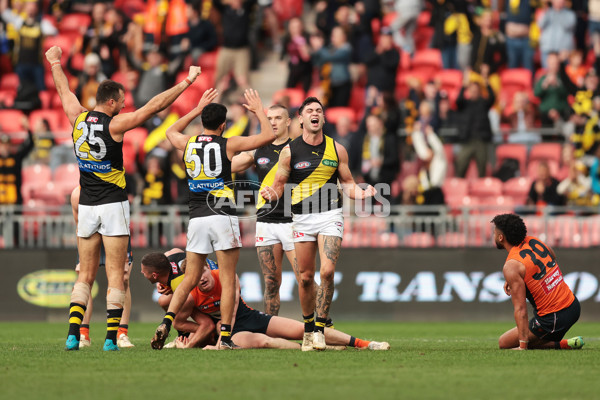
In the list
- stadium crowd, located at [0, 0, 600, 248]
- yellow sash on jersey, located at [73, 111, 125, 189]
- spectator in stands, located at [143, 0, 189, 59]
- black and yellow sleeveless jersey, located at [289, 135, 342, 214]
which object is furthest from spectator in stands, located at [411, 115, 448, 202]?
yellow sash on jersey, located at [73, 111, 125, 189]

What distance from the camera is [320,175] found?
1067 cm

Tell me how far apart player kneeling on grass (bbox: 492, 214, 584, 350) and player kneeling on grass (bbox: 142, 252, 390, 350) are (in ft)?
4.87

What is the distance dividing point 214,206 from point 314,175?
1.12 meters

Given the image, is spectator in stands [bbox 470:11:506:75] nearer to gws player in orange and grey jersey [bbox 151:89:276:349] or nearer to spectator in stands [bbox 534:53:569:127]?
spectator in stands [bbox 534:53:569:127]

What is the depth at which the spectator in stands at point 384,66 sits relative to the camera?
21.6 m

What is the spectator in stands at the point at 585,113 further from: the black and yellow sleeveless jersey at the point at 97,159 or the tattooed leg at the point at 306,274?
the black and yellow sleeveless jersey at the point at 97,159

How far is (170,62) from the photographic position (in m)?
23.9

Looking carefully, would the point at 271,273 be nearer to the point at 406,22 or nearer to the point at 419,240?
the point at 419,240

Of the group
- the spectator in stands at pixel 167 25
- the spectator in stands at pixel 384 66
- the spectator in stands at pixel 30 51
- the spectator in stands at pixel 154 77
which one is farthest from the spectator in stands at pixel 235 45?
the spectator in stands at pixel 30 51

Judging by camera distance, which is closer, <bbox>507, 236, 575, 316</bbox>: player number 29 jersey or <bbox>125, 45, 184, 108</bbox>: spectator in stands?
<bbox>507, 236, 575, 316</bbox>: player number 29 jersey

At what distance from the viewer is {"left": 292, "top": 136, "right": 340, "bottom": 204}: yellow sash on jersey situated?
10.7 meters

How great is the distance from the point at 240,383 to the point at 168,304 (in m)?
3.69

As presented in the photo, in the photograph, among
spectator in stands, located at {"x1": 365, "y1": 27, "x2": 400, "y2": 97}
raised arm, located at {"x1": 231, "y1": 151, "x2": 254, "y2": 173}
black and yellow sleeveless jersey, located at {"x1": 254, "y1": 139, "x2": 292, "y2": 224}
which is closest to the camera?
raised arm, located at {"x1": 231, "y1": 151, "x2": 254, "y2": 173}

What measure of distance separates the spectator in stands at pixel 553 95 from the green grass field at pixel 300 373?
10169 millimetres
